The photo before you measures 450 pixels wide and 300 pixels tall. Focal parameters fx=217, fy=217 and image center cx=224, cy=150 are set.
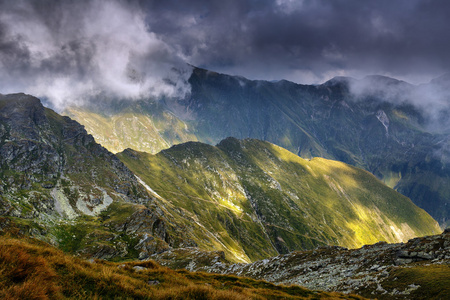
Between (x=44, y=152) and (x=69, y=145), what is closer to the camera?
(x=44, y=152)

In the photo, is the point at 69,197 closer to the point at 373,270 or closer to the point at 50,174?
the point at 50,174

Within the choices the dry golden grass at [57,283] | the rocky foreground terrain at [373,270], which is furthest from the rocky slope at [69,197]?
the dry golden grass at [57,283]

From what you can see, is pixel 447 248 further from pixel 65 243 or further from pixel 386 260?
pixel 65 243

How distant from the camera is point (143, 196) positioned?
177 m

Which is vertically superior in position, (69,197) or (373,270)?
(69,197)

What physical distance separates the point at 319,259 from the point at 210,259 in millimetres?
34269

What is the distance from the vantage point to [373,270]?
33.7 meters

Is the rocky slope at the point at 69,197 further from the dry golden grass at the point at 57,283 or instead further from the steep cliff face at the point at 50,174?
the dry golden grass at the point at 57,283

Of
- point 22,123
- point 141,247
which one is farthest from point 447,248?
point 22,123

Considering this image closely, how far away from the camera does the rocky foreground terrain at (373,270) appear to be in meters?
22.8

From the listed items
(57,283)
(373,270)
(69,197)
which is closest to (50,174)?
(69,197)

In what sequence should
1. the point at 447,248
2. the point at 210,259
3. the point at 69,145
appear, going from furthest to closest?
the point at 69,145 → the point at 210,259 → the point at 447,248

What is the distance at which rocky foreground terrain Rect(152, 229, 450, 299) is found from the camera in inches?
897

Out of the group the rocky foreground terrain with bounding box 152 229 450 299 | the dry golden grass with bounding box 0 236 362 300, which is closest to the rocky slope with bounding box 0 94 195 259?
the rocky foreground terrain with bounding box 152 229 450 299
